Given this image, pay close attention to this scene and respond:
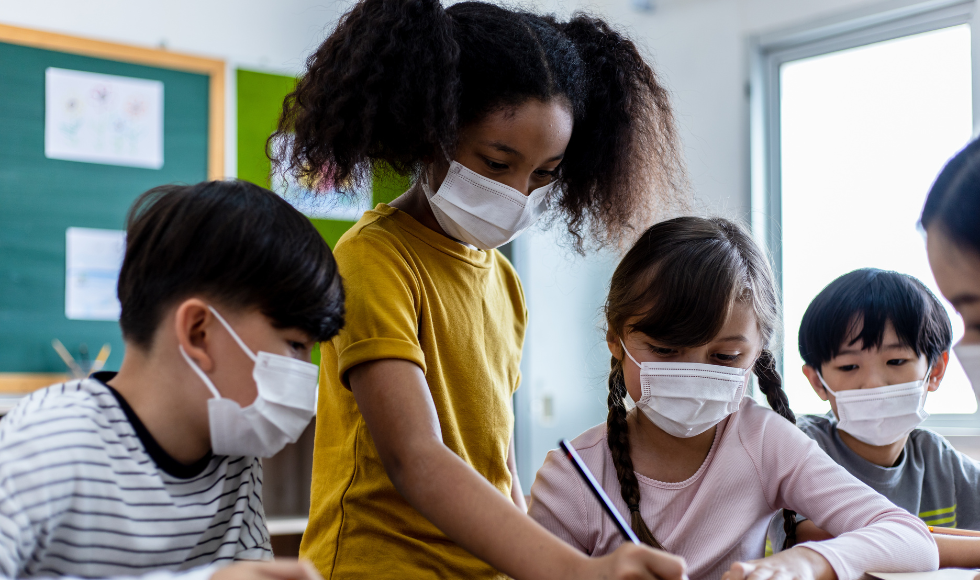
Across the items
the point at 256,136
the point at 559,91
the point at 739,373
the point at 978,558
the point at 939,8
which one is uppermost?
the point at 939,8

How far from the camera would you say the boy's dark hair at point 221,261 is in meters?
0.82

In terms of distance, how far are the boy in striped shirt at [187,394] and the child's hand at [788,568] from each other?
18.4 inches

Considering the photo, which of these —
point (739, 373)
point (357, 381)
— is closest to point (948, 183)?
point (739, 373)

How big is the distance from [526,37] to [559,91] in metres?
0.08

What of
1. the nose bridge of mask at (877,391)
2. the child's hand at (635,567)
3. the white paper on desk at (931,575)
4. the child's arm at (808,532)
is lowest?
the child's arm at (808,532)

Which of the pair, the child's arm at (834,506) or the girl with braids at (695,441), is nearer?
the child's arm at (834,506)

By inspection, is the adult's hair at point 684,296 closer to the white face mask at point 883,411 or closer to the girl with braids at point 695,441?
the girl with braids at point 695,441

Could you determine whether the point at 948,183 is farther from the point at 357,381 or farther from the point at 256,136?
the point at 256,136

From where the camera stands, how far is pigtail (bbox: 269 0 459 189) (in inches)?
39.4

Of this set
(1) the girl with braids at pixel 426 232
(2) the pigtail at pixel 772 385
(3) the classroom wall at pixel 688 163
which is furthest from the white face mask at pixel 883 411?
(3) the classroom wall at pixel 688 163

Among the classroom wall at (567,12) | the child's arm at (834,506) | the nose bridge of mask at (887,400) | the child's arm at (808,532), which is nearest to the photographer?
the child's arm at (834,506)

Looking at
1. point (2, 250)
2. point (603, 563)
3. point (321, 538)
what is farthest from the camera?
point (2, 250)

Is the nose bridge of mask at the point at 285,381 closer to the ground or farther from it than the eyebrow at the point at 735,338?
closer to the ground

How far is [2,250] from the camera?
2404 mm
